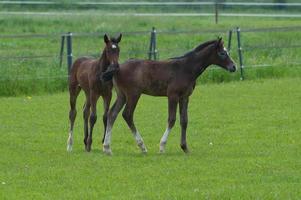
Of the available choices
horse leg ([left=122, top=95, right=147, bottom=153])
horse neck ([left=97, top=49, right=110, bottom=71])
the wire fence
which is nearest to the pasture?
the wire fence

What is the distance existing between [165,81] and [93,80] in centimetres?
123

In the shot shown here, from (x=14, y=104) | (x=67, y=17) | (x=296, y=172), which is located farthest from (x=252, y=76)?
(x=67, y=17)

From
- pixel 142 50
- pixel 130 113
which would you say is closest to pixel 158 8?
pixel 142 50

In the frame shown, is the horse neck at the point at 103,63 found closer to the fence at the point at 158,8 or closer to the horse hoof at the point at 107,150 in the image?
the horse hoof at the point at 107,150

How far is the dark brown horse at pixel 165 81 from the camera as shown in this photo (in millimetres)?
16000

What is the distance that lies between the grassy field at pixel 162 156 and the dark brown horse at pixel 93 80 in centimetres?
55

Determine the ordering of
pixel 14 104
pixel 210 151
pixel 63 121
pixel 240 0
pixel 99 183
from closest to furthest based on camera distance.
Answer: pixel 99 183
pixel 210 151
pixel 63 121
pixel 14 104
pixel 240 0

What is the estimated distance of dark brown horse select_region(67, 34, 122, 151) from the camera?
1584 centimetres

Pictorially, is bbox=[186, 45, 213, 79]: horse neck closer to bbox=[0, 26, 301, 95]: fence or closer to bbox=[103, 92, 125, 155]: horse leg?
bbox=[103, 92, 125, 155]: horse leg

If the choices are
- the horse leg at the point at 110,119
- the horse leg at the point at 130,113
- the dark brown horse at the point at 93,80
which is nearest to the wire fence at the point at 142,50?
the dark brown horse at the point at 93,80

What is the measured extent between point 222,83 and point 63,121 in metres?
8.77

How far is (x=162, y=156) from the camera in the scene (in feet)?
50.7

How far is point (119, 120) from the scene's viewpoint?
2078 centimetres

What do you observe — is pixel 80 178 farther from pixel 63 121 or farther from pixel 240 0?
pixel 240 0
